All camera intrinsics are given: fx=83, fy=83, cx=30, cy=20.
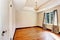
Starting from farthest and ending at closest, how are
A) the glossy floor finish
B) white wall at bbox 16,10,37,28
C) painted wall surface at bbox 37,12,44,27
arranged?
painted wall surface at bbox 37,12,44,27 → white wall at bbox 16,10,37,28 → the glossy floor finish

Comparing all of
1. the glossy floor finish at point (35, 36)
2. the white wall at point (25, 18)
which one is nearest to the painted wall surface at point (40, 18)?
the white wall at point (25, 18)

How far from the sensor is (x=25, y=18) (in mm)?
10594

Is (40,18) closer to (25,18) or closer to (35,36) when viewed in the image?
(25,18)

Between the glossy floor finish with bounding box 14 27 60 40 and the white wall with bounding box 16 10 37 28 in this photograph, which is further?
the white wall with bounding box 16 10 37 28

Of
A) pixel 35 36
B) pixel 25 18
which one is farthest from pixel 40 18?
pixel 35 36

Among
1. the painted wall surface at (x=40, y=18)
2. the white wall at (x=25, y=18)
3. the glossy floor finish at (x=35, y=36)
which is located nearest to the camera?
the glossy floor finish at (x=35, y=36)

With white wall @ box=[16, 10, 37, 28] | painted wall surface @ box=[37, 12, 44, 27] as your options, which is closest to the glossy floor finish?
white wall @ box=[16, 10, 37, 28]

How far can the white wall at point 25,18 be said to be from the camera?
9985mm

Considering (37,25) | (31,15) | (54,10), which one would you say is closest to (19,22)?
(31,15)

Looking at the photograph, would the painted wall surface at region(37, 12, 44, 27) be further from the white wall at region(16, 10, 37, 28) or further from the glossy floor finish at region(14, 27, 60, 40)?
the glossy floor finish at region(14, 27, 60, 40)

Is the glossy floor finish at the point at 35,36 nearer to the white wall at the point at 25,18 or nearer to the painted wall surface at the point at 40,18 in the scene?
the white wall at the point at 25,18

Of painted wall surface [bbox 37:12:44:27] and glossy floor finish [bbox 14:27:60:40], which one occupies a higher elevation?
painted wall surface [bbox 37:12:44:27]

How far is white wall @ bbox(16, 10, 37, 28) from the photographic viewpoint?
9.99 m

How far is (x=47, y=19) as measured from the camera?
9102mm
